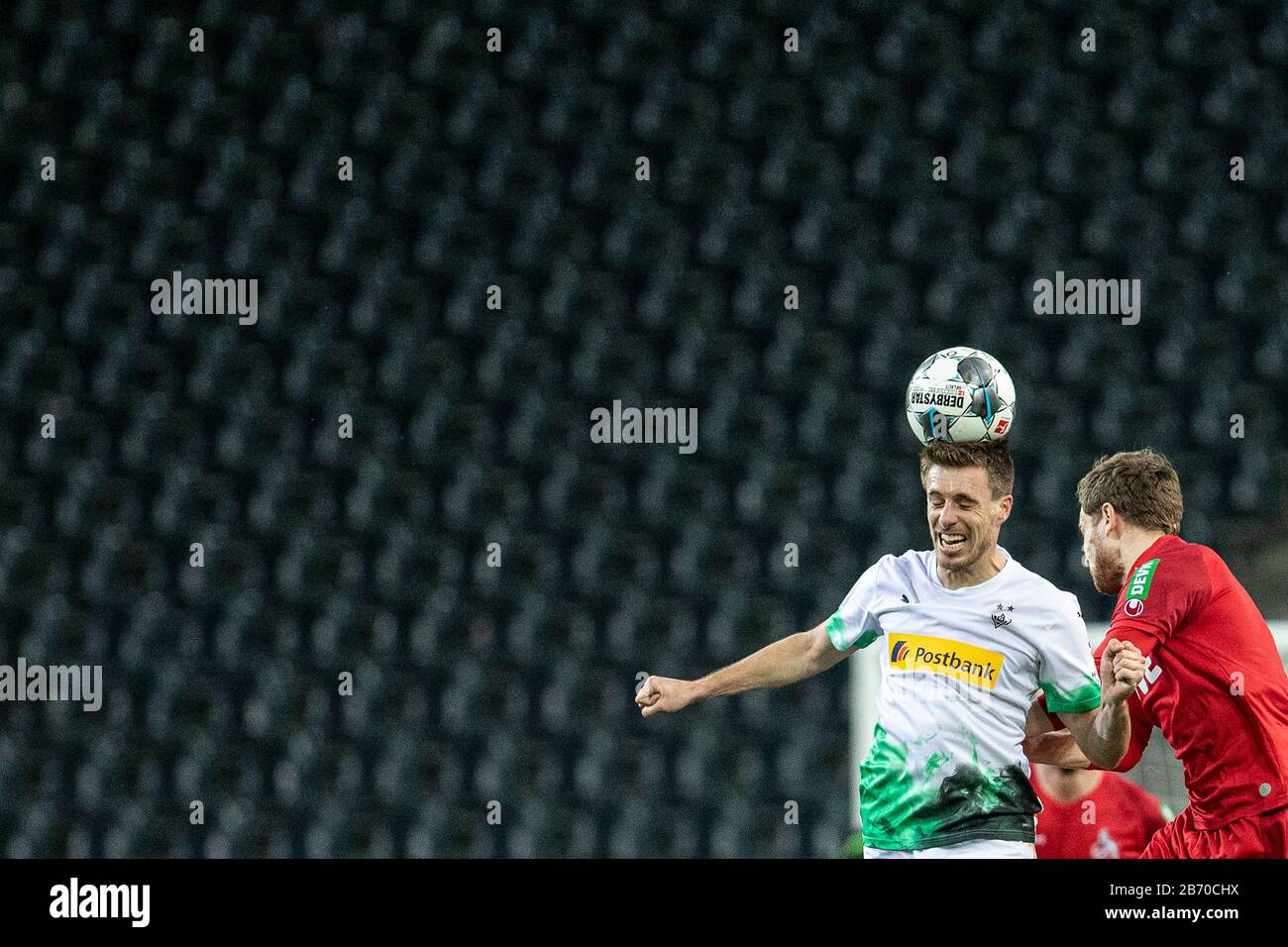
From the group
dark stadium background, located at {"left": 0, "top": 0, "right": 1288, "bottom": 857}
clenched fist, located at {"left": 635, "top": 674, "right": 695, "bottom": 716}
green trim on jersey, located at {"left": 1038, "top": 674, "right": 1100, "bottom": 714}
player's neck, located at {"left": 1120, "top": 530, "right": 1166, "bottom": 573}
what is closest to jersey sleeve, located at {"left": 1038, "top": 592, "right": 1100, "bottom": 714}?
green trim on jersey, located at {"left": 1038, "top": 674, "right": 1100, "bottom": 714}

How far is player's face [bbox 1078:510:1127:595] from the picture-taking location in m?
2.37

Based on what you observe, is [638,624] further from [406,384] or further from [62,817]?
[62,817]

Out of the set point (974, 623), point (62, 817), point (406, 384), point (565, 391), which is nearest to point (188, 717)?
point (62, 817)

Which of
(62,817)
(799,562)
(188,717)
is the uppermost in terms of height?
(799,562)

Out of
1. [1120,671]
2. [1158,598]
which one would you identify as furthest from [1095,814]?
[1120,671]

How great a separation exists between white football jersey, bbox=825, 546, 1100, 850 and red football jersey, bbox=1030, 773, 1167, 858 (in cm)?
53

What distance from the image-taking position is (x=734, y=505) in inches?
124

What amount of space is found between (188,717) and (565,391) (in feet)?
3.38

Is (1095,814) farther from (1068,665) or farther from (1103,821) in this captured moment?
(1068,665)

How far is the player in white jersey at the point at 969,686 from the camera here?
2.00m

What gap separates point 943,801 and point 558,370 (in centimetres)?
147

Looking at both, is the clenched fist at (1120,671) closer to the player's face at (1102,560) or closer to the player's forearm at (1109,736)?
the player's forearm at (1109,736)

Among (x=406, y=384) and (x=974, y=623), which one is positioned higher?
(x=406, y=384)

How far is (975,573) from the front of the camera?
2.06 meters
